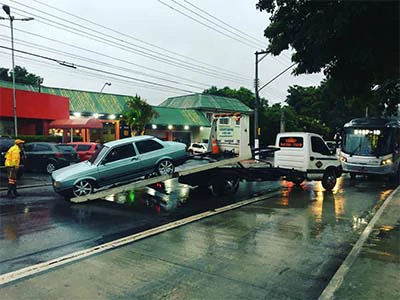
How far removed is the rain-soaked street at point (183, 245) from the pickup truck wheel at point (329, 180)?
6.15ft

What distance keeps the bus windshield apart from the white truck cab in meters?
3.79

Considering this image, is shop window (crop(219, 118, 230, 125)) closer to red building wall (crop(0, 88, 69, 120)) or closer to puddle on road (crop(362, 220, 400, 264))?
puddle on road (crop(362, 220, 400, 264))

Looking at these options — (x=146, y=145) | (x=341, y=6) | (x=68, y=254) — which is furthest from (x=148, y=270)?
(x=146, y=145)

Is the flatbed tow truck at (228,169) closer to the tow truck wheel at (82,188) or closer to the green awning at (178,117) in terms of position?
the tow truck wheel at (82,188)

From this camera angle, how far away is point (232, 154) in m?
11.8

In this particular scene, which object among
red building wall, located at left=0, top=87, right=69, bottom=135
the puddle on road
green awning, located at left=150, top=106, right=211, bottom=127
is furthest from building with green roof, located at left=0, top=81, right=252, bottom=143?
the puddle on road

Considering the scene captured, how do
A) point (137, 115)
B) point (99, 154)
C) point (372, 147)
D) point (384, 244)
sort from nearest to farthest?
point (384, 244) → point (99, 154) → point (372, 147) → point (137, 115)

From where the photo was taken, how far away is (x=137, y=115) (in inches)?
1357

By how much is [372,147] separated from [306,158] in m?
5.72

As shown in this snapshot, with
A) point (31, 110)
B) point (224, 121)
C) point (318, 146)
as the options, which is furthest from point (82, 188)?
point (31, 110)

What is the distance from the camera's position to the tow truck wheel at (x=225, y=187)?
11680 millimetres

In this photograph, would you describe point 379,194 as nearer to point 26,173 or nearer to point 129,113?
point 26,173

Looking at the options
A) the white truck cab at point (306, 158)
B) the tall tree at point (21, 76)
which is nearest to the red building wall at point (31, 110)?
the white truck cab at point (306, 158)

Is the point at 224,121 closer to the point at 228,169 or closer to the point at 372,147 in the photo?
the point at 228,169
